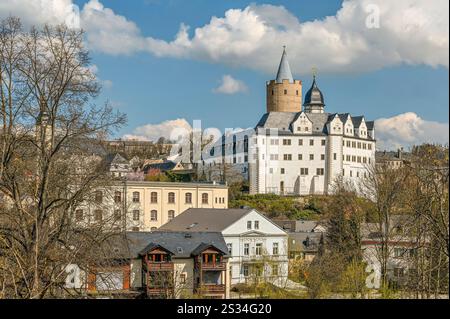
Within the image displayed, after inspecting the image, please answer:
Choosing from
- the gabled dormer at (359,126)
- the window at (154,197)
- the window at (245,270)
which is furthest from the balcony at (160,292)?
the gabled dormer at (359,126)

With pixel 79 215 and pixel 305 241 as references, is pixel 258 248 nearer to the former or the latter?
pixel 305 241

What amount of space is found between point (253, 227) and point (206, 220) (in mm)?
3636

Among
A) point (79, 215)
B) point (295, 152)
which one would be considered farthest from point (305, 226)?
point (79, 215)

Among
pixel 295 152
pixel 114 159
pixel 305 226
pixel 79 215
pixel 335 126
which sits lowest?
pixel 305 226

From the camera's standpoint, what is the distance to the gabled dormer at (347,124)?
256 ft

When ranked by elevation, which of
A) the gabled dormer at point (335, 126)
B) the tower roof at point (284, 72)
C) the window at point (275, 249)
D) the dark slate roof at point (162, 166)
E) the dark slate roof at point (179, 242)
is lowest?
the window at point (275, 249)

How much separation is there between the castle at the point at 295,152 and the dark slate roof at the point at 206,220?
29.0m

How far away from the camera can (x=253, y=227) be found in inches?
1547

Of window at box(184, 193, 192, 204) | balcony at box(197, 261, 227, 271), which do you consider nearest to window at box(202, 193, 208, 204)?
window at box(184, 193, 192, 204)

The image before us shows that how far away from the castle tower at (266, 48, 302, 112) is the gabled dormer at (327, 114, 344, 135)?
1098cm

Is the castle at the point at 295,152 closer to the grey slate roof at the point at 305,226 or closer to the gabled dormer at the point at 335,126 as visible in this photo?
the gabled dormer at the point at 335,126

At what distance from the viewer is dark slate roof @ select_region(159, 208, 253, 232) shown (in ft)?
130

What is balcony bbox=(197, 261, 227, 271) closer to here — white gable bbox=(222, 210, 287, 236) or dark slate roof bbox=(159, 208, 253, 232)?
white gable bbox=(222, 210, 287, 236)
